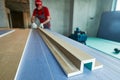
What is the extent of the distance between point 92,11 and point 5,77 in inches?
210

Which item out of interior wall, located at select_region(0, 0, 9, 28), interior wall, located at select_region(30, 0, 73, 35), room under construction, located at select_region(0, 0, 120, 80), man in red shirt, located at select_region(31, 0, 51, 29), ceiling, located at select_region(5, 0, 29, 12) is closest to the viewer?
room under construction, located at select_region(0, 0, 120, 80)

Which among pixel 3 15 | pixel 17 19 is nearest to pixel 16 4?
pixel 17 19

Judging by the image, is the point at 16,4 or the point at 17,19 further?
the point at 17,19

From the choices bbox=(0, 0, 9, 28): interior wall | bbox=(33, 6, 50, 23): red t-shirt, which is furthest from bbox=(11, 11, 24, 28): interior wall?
bbox=(33, 6, 50, 23): red t-shirt

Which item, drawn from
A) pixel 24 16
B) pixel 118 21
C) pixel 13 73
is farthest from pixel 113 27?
pixel 24 16

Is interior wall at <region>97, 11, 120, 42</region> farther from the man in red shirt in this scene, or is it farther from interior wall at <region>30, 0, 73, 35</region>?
interior wall at <region>30, 0, 73, 35</region>

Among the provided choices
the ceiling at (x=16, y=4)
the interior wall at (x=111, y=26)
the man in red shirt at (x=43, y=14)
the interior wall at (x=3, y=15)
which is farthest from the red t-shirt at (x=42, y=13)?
the ceiling at (x=16, y=4)

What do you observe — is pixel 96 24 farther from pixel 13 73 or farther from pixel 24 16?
pixel 13 73

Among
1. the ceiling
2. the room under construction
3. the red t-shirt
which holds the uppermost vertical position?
the ceiling

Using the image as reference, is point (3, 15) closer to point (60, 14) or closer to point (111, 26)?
point (60, 14)

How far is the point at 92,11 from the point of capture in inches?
201

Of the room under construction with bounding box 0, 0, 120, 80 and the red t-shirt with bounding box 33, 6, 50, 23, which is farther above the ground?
the red t-shirt with bounding box 33, 6, 50, 23

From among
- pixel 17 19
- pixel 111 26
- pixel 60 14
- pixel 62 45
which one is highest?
pixel 60 14

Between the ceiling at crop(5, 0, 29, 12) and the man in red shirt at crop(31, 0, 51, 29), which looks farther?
the ceiling at crop(5, 0, 29, 12)
